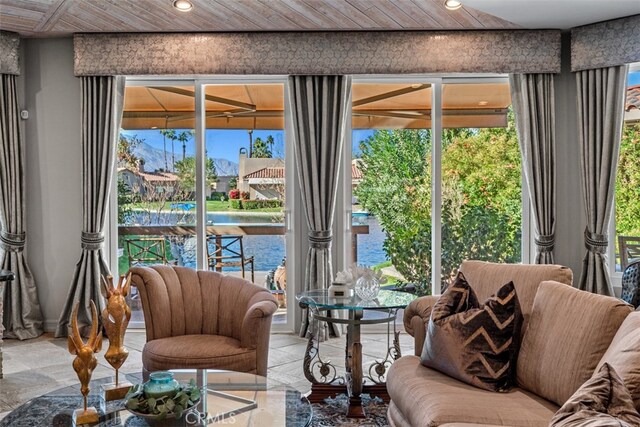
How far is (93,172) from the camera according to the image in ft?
15.8

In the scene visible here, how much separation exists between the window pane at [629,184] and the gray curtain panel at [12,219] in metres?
5.20

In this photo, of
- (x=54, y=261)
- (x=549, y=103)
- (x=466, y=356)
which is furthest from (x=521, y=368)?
(x=54, y=261)

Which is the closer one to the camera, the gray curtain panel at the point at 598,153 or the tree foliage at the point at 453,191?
the gray curtain panel at the point at 598,153

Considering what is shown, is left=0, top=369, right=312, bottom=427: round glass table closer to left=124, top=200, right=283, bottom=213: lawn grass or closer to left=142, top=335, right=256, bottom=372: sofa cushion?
left=142, top=335, right=256, bottom=372: sofa cushion

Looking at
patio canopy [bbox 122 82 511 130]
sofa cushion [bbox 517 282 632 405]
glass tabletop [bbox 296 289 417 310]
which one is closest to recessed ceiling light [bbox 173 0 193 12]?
patio canopy [bbox 122 82 511 130]

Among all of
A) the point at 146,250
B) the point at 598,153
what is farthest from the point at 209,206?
the point at 598,153

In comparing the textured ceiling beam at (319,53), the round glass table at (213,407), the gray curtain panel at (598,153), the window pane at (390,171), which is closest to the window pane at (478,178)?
the window pane at (390,171)

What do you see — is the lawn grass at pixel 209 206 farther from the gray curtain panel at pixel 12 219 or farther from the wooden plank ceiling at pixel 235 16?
the wooden plank ceiling at pixel 235 16

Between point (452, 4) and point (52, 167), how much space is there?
3706 millimetres

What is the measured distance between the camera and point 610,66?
14.8 ft

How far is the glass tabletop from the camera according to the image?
3.09 m

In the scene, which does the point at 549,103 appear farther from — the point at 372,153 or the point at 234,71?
the point at 234,71

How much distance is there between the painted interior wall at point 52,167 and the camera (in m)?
4.97

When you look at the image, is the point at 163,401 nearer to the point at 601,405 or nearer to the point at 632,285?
the point at 601,405
